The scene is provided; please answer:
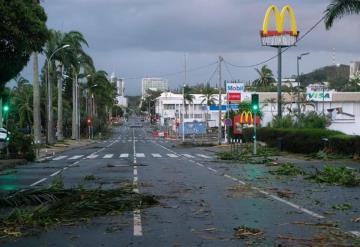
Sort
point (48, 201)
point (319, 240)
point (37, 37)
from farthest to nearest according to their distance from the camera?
point (37, 37) → point (48, 201) → point (319, 240)

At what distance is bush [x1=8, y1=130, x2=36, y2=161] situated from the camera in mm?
35094

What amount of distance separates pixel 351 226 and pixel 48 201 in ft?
20.7

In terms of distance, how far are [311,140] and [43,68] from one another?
49.0 m

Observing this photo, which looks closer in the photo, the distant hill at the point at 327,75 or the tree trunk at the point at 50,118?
the tree trunk at the point at 50,118

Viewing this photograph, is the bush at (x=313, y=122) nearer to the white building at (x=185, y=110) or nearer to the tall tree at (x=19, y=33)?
the tall tree at (x=19, y=33)

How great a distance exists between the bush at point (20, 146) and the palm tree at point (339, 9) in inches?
713

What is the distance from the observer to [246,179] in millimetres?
20875

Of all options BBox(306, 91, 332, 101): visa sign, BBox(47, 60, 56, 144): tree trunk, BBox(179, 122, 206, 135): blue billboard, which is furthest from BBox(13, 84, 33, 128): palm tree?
BBox(306, 91, 332, 101): visa sign

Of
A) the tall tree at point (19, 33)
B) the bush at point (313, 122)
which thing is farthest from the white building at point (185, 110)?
the tall tree at point (19, 33)

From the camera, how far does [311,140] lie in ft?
127

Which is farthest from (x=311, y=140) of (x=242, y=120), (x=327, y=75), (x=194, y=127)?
(x=327, y=75)

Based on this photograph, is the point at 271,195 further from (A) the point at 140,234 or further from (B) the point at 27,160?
(B) the point at 27,160

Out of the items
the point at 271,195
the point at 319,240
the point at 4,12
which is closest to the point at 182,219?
the point at 319,240

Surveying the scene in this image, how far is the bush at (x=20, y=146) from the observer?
35094 mm
